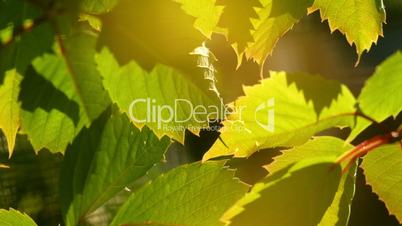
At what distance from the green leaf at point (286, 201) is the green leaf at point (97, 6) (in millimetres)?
163

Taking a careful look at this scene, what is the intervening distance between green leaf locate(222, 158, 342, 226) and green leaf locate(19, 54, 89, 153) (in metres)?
0.13

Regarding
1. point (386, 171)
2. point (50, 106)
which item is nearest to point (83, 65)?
point (50, 106)

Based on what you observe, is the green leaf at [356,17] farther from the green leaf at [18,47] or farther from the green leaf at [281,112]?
the green leaf at [18,47]

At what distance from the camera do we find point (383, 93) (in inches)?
17.5

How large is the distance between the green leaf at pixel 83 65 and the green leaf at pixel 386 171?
0.21 m

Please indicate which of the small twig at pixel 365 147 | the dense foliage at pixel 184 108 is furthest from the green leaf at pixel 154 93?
the small twig at pixel 365 147

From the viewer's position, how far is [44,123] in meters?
0.42

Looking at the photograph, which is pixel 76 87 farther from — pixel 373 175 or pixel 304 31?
pixel 304 31

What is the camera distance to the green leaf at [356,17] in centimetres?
46

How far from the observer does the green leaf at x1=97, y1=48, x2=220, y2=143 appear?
1.29 feet

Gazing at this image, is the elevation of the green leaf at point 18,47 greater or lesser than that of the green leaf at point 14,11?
lesser

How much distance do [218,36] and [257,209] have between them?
14 cm

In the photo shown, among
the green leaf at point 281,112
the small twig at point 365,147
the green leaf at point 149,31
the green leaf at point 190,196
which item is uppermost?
the green leaf at point 149,31

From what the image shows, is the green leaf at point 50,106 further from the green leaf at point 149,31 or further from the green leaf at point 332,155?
the green leaf at point 332,155
